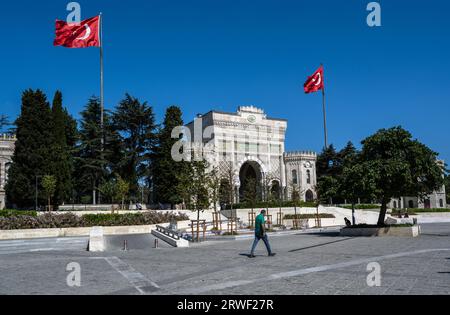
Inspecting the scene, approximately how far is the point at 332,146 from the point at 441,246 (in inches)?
2102

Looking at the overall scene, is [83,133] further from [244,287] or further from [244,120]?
[244,287]

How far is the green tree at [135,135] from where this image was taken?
43375 mm

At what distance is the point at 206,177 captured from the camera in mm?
22344

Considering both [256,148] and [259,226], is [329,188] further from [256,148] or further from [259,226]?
[256,148]

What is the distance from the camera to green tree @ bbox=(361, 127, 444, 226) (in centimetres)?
2041

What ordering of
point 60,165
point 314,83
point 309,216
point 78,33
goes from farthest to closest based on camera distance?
point 314,83 → point 78,33 → point 60,165 → point 309,216

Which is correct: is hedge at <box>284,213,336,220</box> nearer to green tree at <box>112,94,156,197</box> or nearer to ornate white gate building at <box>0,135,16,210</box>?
green tree at <box>112,94,156,197</box>

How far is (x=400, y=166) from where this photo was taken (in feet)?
66.0

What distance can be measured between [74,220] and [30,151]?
14.2 m

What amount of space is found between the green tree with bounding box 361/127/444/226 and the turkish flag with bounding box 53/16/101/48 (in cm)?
3041

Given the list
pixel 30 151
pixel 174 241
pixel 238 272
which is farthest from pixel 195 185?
pixel 30 151

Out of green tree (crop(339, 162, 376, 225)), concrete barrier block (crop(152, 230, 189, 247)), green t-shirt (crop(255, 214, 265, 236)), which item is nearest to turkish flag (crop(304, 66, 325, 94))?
green tree (crop(339, 162, 376, 225))

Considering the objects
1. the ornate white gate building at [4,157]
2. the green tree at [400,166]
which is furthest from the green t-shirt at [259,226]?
the ornate white gate building at [4,157]
